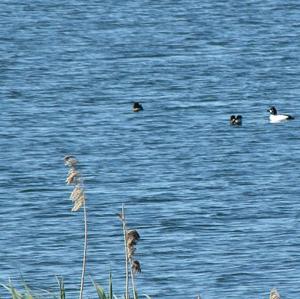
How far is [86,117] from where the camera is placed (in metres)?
45.1

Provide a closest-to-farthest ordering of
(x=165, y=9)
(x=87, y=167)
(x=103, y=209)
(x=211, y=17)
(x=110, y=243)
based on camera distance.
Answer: (x=110, y=243) < (x=103, y=209) < (x=87, y=167) < (x=211, y=17) < (x=165, y=9)

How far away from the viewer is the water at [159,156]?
86.8ft

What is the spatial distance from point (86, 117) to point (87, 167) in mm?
7643

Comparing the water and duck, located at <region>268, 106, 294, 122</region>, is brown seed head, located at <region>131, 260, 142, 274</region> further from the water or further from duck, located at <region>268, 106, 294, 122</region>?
duck, located at <region>268, 106, 294, 122</region>

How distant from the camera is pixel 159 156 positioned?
126ft

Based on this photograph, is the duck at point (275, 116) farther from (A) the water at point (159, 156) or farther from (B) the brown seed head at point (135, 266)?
(B) the brown seed head at point (135, 266)

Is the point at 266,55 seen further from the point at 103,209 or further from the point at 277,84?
the point at 103,209

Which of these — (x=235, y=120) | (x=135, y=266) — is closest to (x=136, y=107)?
(x=235, y=120)

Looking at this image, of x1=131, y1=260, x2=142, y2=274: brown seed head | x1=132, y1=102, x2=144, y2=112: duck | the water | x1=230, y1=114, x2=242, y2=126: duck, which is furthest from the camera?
x1=132, y1=102, x2=144, y2=112: duck

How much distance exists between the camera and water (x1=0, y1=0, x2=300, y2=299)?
86.8ft

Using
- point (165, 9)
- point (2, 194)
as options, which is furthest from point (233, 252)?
point (165, 9)

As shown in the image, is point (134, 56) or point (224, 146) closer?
point (224, 146)

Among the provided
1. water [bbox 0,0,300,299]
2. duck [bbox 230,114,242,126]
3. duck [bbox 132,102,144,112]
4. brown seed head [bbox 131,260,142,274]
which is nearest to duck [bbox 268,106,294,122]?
water [bbox 0,0,300,299]

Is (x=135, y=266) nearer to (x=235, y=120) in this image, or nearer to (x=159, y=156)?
(x=159, y=156)
